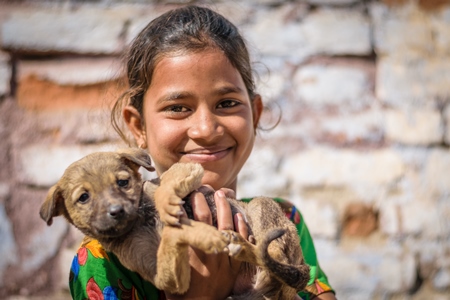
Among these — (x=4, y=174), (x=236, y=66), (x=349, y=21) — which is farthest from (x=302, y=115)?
(x=4, y=174)

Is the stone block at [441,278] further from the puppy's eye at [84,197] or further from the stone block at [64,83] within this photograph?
the puppy's eye at [84,197]

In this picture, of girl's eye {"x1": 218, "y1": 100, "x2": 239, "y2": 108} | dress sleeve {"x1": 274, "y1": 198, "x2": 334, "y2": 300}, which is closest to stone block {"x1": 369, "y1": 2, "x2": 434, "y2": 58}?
dress sleeve {"x1": 274, "y1": 198, "x2": 334, "y2": 300}

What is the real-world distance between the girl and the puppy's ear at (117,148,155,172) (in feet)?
0.80

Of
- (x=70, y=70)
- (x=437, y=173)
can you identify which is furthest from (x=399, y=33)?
(x=70, y=70)

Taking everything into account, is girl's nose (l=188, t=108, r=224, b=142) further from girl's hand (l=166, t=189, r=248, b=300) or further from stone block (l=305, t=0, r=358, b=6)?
stone block (l=305, t=0, r=358, b=6)

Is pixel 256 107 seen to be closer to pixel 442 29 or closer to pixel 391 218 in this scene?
pixel 391 218

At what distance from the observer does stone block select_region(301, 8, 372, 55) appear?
3.75m

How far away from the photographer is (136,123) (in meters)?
2.78

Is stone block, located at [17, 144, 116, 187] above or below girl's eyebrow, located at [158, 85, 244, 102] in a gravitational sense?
below

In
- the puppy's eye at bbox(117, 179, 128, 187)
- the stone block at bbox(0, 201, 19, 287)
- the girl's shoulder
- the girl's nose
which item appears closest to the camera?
the puppy's eye at bbox(117, 179, 128, 187)

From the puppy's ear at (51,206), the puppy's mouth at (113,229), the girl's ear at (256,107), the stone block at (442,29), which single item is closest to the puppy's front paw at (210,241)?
the puppy's mouth at (113,229)

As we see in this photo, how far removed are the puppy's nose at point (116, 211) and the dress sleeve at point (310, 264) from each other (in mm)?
1152

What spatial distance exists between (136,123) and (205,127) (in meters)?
0.53

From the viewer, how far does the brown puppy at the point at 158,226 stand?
6.31 feet
